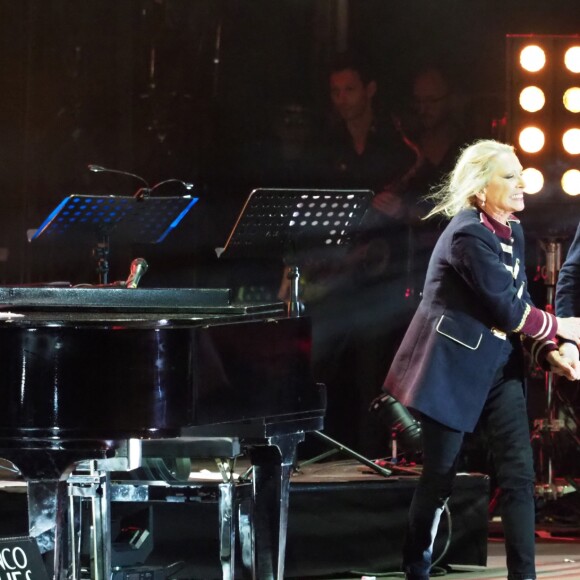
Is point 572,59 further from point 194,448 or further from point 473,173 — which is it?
point 194,448

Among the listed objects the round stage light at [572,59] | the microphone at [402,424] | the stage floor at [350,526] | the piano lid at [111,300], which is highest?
the round stage light at [572,59]

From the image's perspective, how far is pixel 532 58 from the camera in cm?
609

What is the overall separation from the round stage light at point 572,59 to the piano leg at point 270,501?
298 cm

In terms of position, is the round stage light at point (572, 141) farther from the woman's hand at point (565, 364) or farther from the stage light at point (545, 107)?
the woman's hand at point (565, 364)

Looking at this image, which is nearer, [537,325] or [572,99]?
[537,325]

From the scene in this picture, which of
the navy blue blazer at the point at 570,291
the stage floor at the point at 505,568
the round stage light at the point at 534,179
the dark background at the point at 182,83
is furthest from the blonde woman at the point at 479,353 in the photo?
the dark background at the point at 182,83


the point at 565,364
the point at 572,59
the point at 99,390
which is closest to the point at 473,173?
the point at 565,364

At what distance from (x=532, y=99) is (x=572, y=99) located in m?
0.20

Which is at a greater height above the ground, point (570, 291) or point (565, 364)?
point (570, 291)

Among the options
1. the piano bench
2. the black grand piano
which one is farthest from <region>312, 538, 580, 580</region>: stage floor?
the black grand piano

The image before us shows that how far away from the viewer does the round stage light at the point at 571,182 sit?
6098 millimetres

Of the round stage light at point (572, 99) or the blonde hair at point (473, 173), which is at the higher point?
the round stage light at point (572, 99)

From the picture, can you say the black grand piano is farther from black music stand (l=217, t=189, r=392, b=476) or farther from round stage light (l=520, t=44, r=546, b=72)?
round stage light (l=520, t=44, r=546, b=72)

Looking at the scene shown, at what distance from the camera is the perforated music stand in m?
5.06
